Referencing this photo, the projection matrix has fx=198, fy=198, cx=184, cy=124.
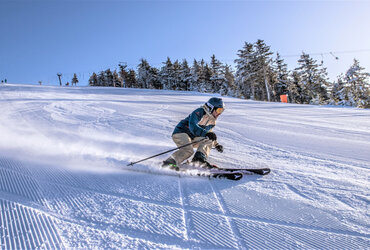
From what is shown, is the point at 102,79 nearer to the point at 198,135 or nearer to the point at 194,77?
the point at 194,77

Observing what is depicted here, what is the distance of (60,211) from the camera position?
222cm

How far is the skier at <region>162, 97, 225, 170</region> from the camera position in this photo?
3.66 m

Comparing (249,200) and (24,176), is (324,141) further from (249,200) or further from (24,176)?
(24,176)

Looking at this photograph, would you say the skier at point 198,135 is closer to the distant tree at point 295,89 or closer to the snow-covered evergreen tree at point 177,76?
the distant tree at point 295,89

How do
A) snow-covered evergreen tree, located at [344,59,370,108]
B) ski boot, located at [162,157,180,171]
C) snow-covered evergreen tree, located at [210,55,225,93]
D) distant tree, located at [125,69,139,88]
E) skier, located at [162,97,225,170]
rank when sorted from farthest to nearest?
distant tree, located at [125,69,139,88] < snow-covered evergreen tree, located at [210,55,225,93] < snow-covered evergreen tree, located at [344,59,370,108] < skier, located at [162,97,225,170] < ski boot, located at [162,157,180,171]

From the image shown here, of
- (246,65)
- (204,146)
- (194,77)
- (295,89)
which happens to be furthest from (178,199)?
(194,77)

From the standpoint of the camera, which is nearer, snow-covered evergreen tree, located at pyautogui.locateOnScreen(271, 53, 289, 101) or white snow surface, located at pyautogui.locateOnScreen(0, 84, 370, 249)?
white snow surface, located at pyautogui.locateOnScreen(0, 84, 370, 249)

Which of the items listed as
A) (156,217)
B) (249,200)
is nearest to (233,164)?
(249,200)

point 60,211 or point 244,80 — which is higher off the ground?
point 244,80

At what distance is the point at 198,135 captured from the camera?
3846 millimetres

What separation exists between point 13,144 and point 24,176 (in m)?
2.35

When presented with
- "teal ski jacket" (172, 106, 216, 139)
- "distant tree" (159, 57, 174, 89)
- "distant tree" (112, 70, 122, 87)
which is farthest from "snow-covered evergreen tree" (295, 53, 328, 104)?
"distant tree" (112, 70, 122, 87)

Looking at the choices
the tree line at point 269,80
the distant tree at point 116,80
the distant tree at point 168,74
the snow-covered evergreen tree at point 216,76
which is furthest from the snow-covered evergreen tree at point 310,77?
the distant tree at point 116,80

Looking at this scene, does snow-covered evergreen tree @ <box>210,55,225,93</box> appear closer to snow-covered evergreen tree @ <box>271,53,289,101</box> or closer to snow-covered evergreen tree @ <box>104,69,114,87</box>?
snow-covered evergreen tree @ <box>271,53,289,101</box>
